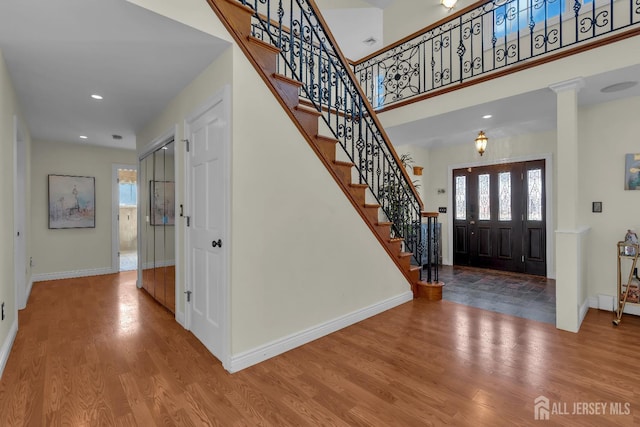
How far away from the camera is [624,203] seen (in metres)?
3.47

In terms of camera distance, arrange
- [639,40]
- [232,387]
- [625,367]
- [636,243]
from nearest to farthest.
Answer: [232,387] < [625,367] < [639,40] < [636,243]

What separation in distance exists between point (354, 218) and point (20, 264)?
156 inches

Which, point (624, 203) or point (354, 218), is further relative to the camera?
point (624, 203)

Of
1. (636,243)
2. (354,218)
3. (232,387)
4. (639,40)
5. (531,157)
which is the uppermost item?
(639,40)

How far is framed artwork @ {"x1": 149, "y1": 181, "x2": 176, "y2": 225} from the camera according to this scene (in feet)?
11.2

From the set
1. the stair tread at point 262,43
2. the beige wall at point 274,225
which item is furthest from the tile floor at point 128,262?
the stair tread at point 262,43

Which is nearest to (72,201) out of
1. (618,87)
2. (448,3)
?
(448,3)

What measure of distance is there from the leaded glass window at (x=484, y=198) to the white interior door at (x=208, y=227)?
214 inches

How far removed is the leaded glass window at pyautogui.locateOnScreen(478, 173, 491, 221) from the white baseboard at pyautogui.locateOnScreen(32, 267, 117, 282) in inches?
283

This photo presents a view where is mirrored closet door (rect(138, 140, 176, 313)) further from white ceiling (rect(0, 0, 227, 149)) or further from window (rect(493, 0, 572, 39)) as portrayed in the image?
window (rect(493, 0, 572, 39))

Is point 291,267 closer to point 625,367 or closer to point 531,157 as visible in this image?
point 625,367

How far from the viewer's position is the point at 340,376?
219cm

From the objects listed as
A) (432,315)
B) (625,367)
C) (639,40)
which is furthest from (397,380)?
(639,40)

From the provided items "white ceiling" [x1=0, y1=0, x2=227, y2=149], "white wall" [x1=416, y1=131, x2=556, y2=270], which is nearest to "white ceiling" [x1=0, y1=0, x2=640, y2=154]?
"white ceiling" [x1=0, y1=0, x2=227, y2=149]
